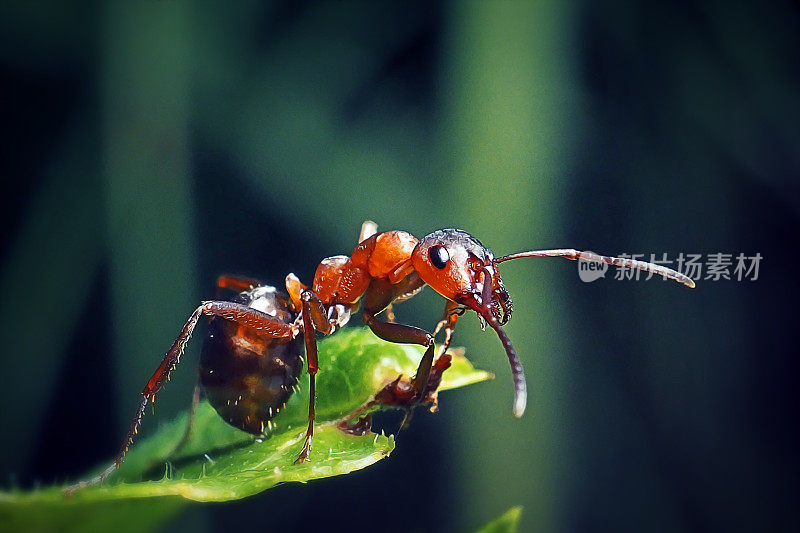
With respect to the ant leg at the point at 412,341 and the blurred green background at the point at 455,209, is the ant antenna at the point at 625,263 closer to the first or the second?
the ant leg at the point at 412,341

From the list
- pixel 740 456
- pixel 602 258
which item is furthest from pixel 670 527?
pixel 602 258

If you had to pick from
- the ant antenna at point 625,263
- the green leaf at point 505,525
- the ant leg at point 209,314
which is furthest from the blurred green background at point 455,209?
the green leaf at point 505,525

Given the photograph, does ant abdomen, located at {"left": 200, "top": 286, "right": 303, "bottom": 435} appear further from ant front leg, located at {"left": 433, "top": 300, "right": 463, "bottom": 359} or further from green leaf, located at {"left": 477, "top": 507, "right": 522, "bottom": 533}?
green leaf, located at {"left": 477, "top": 507, "right": 522, "bottom": 533}

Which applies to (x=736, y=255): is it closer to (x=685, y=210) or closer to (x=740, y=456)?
(x=685, y=210)

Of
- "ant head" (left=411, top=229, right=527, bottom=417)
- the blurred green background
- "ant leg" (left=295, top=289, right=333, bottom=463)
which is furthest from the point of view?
the blurred green background

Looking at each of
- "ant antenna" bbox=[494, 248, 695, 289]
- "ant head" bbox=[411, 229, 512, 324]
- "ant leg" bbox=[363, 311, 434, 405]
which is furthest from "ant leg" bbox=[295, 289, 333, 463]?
"ant antenna" bbox=[494, 248, 695, 289]

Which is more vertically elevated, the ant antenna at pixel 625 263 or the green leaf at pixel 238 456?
the ant antenna at pixel 625 263
